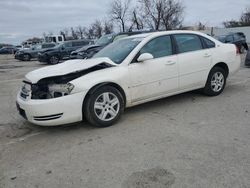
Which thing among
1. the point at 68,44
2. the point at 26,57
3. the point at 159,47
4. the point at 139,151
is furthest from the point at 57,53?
the point at 139,151

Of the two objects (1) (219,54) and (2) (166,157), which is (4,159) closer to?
(2) (166,157)

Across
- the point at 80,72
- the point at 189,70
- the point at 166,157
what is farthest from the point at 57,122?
the point at 189,70

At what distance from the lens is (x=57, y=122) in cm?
459

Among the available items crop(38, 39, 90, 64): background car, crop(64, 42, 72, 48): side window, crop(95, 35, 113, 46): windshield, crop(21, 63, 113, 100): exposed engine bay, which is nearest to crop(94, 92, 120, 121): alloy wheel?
crop(21, 63, 113, 100): exposed engine bay

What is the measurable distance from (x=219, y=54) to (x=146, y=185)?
14.4ft

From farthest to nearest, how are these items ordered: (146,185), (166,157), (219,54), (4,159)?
1. (219,54)
2. (4,159)
3. (166,157)
4. (146,185)

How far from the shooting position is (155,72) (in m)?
5.44

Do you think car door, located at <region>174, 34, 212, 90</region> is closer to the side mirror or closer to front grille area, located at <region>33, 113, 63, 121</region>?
the side mirror

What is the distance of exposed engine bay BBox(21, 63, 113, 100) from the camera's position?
4630 mm

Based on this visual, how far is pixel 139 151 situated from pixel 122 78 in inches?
63.3

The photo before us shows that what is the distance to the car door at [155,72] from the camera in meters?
5.25

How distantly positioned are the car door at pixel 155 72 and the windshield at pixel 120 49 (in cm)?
→ 23

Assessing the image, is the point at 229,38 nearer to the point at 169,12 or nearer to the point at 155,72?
the point at 155,72

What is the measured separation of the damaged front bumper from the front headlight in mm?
96
